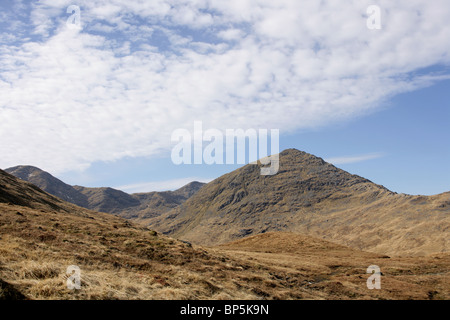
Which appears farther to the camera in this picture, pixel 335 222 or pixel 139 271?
pixel 335 222

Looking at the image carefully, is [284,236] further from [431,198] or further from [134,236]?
[431,198]

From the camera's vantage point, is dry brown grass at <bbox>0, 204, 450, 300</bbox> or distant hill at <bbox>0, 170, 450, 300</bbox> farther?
dry brown grass at <bbox>0, 204, 450, 300</bbox>

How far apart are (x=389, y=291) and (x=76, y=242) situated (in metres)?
26.3

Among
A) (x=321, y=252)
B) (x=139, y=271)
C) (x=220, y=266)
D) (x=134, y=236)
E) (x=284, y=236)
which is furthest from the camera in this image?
(x=284, y=236)

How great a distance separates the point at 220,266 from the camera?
27969 mm

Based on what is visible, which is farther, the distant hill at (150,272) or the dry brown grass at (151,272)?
the dry brown grass at (151,272)
